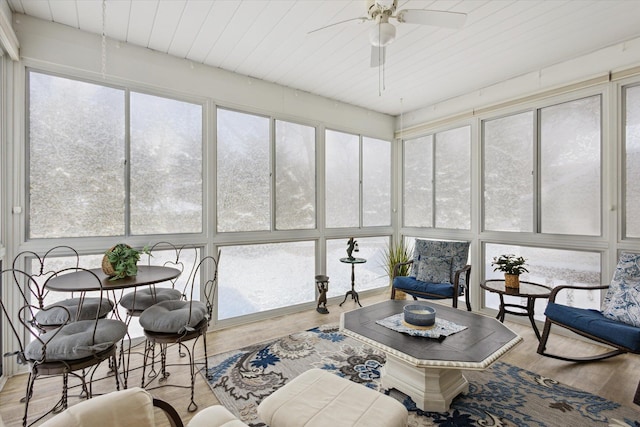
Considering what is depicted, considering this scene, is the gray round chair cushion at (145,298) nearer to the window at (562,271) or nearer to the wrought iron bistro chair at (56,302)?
the wrought iron bistro chair at (56,302)

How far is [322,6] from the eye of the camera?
2393 mm

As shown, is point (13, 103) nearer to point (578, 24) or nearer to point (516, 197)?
point (578, 24)

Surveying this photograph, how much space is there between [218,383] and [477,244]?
3499 mm

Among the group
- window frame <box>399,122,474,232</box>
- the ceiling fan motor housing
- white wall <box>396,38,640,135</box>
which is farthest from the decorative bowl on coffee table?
white wall <box>396,38,640,135</box>

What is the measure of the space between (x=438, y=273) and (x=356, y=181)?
1821mm

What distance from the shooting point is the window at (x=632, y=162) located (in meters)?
2.91

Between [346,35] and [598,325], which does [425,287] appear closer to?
[598,325]

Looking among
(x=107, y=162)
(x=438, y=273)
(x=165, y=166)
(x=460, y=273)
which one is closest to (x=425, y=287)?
(x=438, y=273)

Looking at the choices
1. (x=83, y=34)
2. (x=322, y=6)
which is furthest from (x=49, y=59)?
(x=322, y=6)

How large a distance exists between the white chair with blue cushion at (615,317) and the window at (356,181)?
259cm

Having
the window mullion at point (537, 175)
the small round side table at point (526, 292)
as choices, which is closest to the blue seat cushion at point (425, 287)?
the small round side table at point (526, 292)

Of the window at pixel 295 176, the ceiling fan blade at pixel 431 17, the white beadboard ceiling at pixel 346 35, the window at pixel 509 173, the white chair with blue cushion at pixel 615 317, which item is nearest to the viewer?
the ceiling fan blade at pixel 431 17

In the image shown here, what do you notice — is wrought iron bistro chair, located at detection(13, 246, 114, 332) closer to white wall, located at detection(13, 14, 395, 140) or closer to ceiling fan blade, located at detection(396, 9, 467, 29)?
white wall, located at detection(13, 14, 395, 140)

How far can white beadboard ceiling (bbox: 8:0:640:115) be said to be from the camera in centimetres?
241
